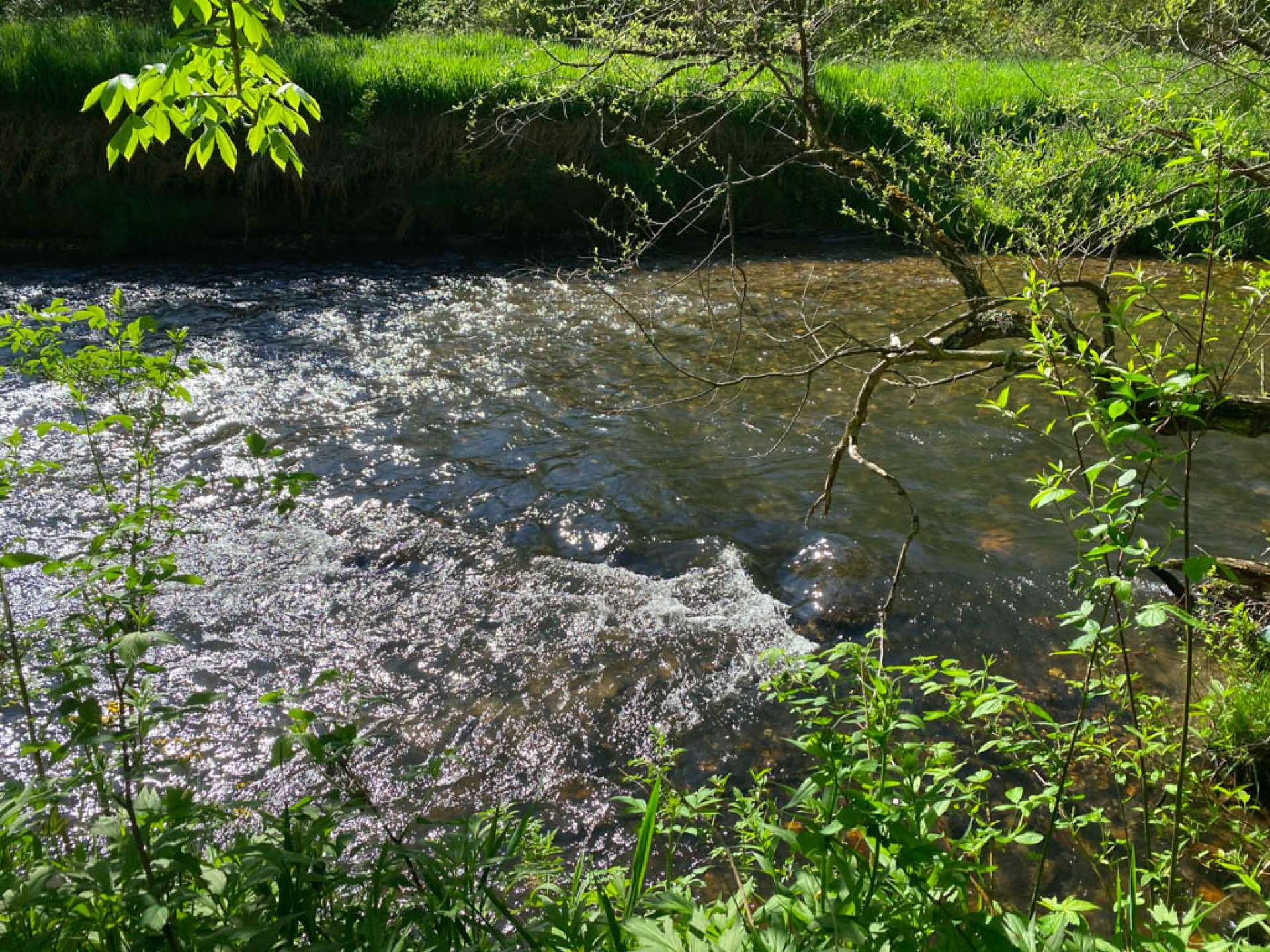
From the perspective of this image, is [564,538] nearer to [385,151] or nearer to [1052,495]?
[1052,495]

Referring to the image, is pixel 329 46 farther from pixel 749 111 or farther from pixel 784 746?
pixel 784 746

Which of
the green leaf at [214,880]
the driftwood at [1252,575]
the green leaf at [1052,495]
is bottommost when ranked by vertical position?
the driftwood at [1252,575]

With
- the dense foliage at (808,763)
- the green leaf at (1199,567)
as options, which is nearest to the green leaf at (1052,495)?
the dense foliage at (808,763)

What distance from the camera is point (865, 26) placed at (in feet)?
35.1

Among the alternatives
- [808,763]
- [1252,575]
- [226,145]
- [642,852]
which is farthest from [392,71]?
[642,852]

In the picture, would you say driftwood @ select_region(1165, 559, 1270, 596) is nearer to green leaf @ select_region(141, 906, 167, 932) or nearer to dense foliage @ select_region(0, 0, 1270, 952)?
dense foliage @ select_region(0, 0, 1270, 952)

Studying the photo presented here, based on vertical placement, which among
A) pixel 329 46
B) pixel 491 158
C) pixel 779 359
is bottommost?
pixel 779 359

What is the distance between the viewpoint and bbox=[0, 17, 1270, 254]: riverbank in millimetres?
11258

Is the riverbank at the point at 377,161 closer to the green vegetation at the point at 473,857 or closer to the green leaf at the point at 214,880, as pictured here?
the green vegetation at the point at 473,857

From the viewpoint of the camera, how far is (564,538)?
579 cm

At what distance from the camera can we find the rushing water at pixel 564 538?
4.30 meters

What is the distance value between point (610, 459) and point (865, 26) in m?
6.91

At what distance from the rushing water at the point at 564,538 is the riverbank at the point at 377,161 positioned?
255 cm

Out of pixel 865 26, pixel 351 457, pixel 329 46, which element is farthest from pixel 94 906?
pixel 329 46
